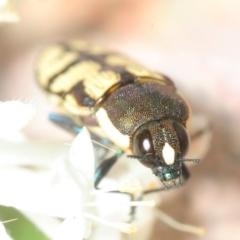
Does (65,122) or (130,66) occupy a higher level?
(130,66)

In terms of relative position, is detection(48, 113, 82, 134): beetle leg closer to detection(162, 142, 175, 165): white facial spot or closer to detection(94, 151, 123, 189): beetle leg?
detection(94, 151, 123, 189): beetle leg

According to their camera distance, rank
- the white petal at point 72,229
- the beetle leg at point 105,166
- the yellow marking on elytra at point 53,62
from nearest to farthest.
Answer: the white petal at point 72,229 < the beetle leg at point 105,166 < the yellow marking on elytra at point 53,62

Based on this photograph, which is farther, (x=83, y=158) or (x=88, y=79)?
(x=88, y=79)

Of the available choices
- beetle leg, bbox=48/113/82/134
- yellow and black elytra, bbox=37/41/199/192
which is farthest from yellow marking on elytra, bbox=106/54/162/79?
beetle leg, bbox=48/113/82/134

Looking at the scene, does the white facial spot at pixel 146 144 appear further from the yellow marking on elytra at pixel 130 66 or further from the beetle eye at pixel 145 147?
the yellow marking on elytra at pixel 130 66

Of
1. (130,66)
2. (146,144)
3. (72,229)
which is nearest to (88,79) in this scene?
(130,66)

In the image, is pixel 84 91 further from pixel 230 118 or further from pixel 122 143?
pixel 230 118

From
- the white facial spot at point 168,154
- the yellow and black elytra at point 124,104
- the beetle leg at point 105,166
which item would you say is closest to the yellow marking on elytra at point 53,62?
the yellow and black elytra at point 124,104

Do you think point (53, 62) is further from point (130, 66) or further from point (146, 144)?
point (146, 144)

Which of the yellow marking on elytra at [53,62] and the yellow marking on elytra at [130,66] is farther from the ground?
the yellow marking on elytra at [130,66]
